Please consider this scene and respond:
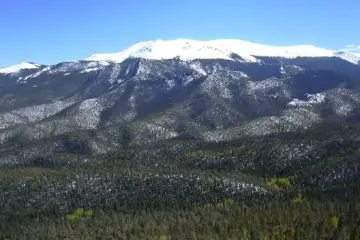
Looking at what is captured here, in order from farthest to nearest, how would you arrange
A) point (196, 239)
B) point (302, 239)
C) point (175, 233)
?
point (175, 233), point (196, 239), point (302, 239)

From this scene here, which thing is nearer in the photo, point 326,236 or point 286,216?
point 326,236

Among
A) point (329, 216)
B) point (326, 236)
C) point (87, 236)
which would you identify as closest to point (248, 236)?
point (326, 236)

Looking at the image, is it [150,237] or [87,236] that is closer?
[150,237]

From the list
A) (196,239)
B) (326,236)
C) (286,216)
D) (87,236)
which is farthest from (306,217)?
(87,236)

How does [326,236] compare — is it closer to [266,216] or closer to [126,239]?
Answer: [266,216]

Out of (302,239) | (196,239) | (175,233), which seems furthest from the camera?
(175,233)

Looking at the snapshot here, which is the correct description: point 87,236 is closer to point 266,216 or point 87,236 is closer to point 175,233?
point 175,233

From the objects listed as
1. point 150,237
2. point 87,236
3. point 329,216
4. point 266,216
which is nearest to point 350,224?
point 329,216

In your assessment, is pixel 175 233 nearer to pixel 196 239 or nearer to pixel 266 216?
pixel 196 239
